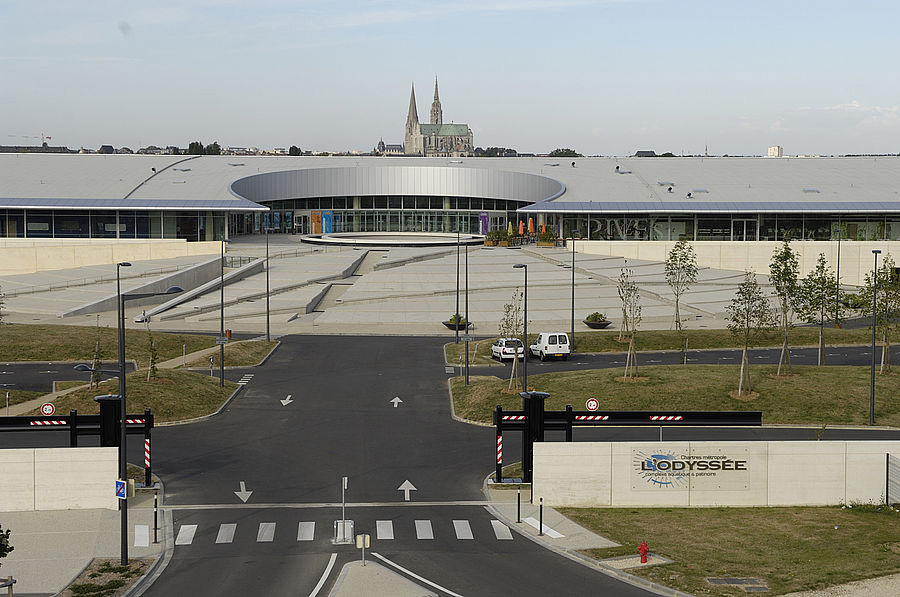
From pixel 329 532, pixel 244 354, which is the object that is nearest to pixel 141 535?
pixel 329 532

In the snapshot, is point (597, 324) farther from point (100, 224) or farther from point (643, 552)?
point (100, 224)

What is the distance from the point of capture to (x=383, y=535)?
90.6 ft

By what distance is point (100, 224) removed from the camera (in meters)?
109

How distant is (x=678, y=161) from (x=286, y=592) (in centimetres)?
11797

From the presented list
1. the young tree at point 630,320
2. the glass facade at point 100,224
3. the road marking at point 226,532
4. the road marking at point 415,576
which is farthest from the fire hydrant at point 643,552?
the glass facade at point 100,224

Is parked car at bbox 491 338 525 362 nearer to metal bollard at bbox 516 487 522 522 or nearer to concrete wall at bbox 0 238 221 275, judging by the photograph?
metal bollard at bbox 516 487 522 522

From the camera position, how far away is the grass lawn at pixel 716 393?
140 feet

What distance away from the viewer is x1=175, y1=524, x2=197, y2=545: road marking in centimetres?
2738

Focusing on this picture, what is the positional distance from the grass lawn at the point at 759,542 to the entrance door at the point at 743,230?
83.1 meters

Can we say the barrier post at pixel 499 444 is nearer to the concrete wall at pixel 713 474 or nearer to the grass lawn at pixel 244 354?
the concrete wall at pixel 713 474

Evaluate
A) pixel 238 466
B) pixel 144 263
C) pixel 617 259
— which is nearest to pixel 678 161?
pixel 617 259

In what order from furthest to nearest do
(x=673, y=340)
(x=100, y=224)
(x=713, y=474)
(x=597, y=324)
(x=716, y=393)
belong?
(x=100, y=224) → (x=597, y=324) → (x=673, y=340) → (x=716, y=393) → (x=713, y=474)

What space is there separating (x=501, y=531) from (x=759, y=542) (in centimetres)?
702

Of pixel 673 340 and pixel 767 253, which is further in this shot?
pixel 767 253
